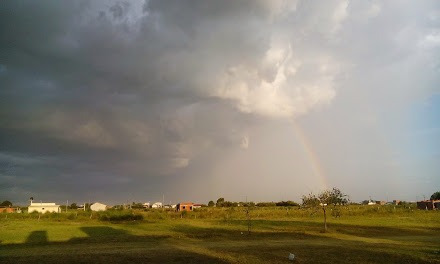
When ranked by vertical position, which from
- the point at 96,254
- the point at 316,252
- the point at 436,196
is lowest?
the point at 436,196

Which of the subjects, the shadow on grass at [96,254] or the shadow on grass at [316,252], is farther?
the shadow on grass at [96,254]

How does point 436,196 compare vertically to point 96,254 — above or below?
below

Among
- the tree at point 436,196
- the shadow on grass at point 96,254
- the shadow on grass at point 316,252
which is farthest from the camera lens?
the tree at point 436,196

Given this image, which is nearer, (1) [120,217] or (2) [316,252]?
(2) [316,252]

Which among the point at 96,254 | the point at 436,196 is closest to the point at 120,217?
the point at 96,254

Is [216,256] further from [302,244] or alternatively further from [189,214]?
[189,214]

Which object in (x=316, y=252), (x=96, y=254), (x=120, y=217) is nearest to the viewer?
(x=96, y=254)

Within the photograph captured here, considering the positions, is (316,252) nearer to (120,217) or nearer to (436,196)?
(120,217)

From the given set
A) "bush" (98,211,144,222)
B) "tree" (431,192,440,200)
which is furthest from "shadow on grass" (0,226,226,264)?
"tree" (431,192,440,200)

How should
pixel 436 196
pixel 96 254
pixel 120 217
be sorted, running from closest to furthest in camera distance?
1. pixel 96 254
2. pixel 120 217
3. pixel 436 196

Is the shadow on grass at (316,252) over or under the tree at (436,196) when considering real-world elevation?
over

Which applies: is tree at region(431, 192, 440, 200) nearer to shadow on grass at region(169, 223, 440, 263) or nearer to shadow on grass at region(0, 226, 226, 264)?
shadow on grass at region(169, 223, 440, 263)

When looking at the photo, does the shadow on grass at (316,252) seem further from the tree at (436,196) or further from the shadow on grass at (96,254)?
the tree at (436,196)

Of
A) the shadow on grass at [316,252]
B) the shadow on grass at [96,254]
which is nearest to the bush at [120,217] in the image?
the shadow on grass at [96,254]
